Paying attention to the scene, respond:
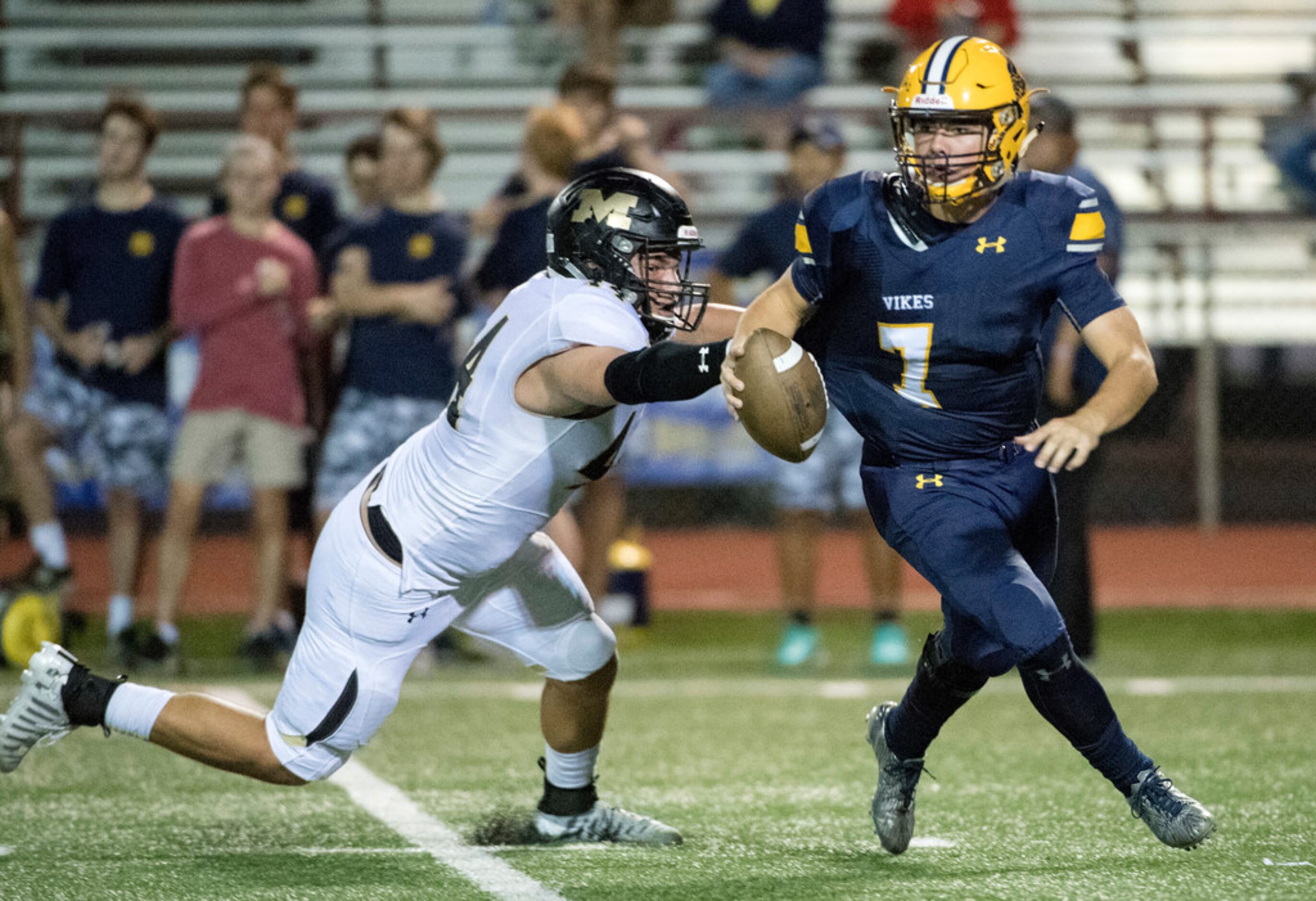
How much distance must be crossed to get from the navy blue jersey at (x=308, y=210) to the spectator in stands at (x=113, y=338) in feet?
1.82

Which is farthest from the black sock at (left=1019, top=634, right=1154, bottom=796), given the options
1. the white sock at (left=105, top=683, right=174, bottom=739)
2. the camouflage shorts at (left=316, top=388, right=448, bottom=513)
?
the camouflage shorts at (left=316, top=388, right=448, bottom=513)

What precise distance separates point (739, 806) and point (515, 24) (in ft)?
29.0

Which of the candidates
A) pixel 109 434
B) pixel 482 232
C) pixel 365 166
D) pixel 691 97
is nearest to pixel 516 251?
pixel 482 232

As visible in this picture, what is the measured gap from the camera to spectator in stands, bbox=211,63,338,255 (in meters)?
7.75

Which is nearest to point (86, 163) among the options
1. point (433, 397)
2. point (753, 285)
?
point (753, 285)

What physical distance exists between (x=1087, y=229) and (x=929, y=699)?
1.04 m

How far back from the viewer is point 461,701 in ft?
20.5

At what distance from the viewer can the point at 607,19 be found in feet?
37.4

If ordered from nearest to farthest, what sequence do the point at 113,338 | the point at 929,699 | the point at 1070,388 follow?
the point at 929,699 → the point at 1070,388 → the point at 113,338

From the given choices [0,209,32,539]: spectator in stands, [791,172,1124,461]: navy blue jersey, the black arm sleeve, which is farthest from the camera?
[0,209,32,539]: spectator in stands

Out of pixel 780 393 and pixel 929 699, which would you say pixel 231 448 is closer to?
pixel 929 699

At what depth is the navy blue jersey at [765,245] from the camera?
6914mm

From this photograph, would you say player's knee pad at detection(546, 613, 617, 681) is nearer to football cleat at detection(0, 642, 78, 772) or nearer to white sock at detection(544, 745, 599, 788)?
white sock at detection(544, 745, 599, 788)

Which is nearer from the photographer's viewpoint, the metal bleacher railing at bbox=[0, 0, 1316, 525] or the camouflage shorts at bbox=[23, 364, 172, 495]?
the camouflage shorts at bbox=[23, 364, 172, 495]
